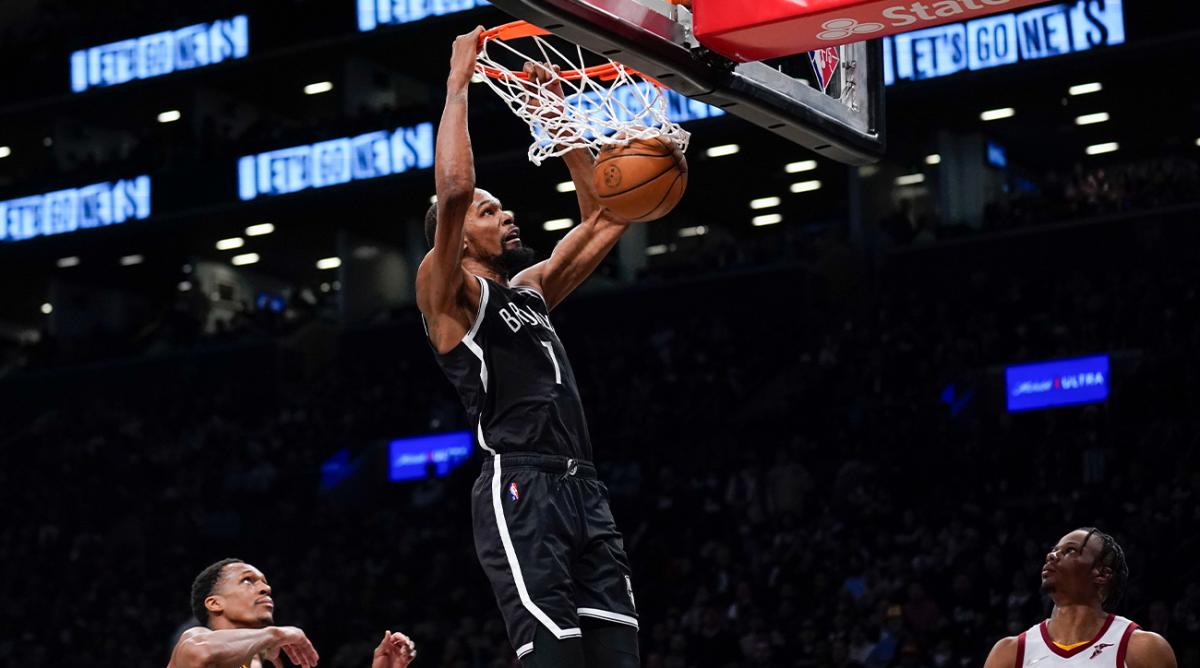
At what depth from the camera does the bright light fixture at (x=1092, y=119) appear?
25.4 meters

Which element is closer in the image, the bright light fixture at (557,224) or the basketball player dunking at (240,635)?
the basketball player dunking at (240,635)

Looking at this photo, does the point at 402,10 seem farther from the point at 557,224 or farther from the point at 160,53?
the point at 160,53

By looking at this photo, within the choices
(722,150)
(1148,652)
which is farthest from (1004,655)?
(722,150)

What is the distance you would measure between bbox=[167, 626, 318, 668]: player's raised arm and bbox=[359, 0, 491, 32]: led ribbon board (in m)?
22.0

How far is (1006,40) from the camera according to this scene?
73.4 feet

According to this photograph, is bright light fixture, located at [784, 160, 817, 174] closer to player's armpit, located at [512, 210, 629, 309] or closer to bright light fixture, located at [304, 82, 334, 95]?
bright light fixture, located at [304, 82, 334, 95]

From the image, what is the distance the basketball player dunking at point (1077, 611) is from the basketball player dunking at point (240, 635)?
2057 mm

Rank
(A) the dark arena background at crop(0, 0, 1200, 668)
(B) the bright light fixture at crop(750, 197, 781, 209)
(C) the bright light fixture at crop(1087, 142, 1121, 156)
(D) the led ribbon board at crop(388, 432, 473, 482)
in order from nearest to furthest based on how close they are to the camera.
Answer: (A) the dark arena background at crop(0, 0, 1200, 668) → (D) the led ribbon board at crop(388, 432, 473, 482) → (C) the bright light fixture at crop(1087, 142, 1121, 156) → (B) the bright light fixture at crop(750, 197, 781, 209)

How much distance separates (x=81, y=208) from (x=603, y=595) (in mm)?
26847

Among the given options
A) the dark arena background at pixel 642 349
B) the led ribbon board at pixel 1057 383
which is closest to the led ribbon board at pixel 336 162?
the dark arena background at pixel 642 349

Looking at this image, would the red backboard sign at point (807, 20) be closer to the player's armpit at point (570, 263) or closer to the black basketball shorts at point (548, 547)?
the player's armpit at point (570, 263)

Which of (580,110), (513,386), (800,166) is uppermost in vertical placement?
(800,166)

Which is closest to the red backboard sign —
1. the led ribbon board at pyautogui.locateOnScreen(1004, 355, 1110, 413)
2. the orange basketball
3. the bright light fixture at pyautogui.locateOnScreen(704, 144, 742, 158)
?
the orange basketball

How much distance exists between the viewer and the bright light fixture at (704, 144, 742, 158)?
26.0m
